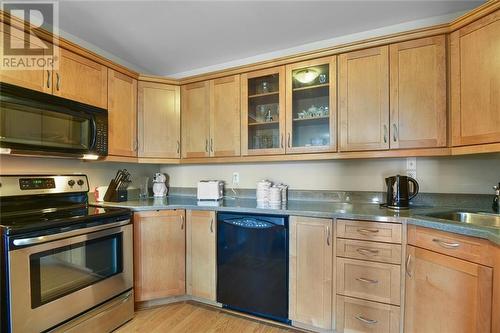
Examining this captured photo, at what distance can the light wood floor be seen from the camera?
5.95ft

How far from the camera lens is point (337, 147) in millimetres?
1953

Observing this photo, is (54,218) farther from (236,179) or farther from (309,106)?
(309,106)

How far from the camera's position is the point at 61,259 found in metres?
1.48

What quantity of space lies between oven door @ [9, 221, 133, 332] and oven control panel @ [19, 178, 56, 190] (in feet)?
1.71

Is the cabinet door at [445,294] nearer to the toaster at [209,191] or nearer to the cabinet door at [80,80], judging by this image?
the toaster at [209,191]

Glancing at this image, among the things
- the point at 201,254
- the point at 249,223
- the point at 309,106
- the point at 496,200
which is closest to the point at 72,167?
the point at 201,254

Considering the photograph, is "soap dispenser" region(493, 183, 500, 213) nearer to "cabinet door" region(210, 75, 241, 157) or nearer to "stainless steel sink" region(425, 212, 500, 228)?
"stainless steel sink" region(425, 212, 500, 228)

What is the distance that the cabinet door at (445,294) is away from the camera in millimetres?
1146

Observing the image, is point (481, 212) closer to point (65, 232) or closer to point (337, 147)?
point (337, 147)

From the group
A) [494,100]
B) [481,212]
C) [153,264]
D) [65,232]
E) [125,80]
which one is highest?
[125,80]

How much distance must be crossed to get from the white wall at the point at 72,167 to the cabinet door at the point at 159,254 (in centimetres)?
69

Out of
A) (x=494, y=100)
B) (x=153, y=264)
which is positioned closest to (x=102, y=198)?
(x=153, y=264)

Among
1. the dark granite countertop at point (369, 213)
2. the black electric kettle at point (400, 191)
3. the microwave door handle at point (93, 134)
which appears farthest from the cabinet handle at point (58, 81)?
the black electric kettle at point (400, 191)

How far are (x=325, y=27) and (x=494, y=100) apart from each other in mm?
1290
